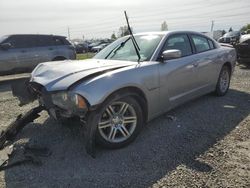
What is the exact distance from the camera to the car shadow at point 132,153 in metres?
3.18

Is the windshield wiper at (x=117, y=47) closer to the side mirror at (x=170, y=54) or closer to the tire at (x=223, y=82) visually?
the side mirror at (x=170, y=54)

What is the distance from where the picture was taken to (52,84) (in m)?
3.65

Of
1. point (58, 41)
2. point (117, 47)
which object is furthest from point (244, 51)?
point (58, 41)

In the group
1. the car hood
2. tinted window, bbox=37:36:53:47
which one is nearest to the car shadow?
the car hood

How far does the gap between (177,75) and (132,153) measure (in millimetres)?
1613

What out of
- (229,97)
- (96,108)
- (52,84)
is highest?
(52,84)

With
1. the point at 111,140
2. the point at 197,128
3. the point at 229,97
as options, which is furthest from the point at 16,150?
the point at 229,97

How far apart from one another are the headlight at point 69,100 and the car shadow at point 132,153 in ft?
2.34

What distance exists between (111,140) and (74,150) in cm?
54

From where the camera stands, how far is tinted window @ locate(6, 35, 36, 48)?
10.2 meters

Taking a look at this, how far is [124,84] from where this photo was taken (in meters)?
3.68

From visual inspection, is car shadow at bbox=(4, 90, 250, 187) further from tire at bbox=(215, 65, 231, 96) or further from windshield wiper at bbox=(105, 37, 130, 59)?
windshield wiper at bbox=(105, 37, 130, 59)

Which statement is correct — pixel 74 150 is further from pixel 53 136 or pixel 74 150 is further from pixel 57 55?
pixel 57 55

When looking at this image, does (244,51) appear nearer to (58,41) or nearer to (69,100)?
(58,41)
